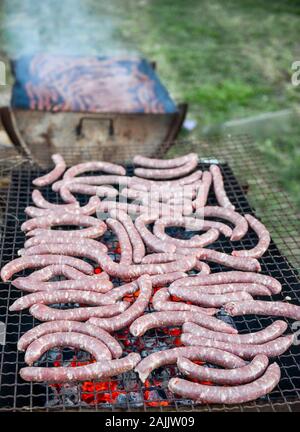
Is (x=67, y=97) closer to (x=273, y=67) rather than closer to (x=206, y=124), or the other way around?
(x=206, y=124)

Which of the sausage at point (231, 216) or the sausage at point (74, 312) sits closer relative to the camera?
the sausage at point (74, 312)

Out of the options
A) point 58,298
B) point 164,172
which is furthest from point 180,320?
point 164,172

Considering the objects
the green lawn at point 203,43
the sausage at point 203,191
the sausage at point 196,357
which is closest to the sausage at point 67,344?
the sausage at point 196,357

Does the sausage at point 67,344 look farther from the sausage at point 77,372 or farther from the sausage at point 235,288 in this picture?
the sausage at point 235,288

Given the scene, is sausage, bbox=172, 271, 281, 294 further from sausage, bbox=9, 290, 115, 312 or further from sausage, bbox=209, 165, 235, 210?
sausage, bbox=209, 165, 235, 210

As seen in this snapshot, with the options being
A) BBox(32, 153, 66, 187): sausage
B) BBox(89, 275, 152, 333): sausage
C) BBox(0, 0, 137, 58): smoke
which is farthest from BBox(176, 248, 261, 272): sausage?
BBox(0, 0, 137, 58): smoke
